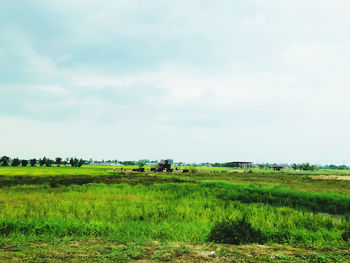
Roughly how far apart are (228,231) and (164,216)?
4.71 metres

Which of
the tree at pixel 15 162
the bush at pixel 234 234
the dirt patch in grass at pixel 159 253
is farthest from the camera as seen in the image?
the tree at pixel 15 162

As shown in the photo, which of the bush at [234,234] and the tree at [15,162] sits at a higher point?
the bush at [234,234]

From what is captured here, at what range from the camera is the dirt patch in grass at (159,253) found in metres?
6.02

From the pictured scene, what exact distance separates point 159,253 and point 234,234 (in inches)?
113

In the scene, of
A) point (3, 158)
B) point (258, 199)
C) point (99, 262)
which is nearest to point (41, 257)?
point (99, 262)

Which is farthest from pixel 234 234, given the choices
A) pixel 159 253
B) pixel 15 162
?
pixel 15 162

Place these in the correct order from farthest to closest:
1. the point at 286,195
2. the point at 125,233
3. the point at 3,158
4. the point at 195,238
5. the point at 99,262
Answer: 1. the point at 3,158
2. the point at 286,195
3. the point at 125,233
4. the point at 195,238
5. the point at 99,262

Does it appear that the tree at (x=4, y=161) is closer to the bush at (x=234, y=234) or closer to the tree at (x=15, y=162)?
the tree at (x=15, y=162)

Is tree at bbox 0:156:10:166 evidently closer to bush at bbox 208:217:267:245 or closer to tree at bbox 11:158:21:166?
tree at bbox 11:158:21:166

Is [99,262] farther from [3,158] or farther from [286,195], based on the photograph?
[3,158]

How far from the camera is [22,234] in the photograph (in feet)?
27.1

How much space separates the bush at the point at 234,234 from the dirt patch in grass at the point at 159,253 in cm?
48

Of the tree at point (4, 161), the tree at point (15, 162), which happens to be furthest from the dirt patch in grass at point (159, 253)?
the tree at point (4, 161)

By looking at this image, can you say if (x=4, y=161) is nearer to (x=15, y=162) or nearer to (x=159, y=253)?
(x=15, y=162)
